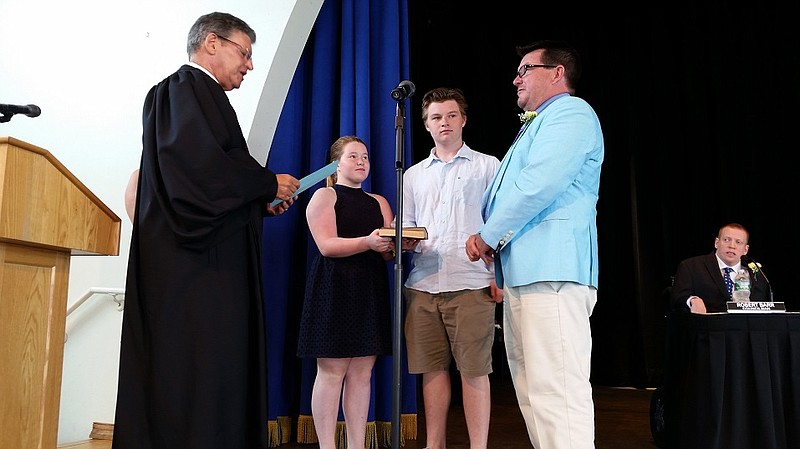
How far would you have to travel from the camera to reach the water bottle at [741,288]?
3809 mm

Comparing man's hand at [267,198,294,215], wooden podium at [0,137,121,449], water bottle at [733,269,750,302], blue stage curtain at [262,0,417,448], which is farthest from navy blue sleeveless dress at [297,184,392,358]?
water bottle at [733,269,750,302]

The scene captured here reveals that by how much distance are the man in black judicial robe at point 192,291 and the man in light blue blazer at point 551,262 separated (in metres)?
0.81

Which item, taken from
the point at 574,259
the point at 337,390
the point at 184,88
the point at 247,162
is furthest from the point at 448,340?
the point at 184,88

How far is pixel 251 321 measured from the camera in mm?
2199

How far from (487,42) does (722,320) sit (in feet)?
14.2

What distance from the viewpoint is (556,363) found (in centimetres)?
211

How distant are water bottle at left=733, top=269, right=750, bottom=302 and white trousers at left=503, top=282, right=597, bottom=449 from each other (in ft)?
6.57

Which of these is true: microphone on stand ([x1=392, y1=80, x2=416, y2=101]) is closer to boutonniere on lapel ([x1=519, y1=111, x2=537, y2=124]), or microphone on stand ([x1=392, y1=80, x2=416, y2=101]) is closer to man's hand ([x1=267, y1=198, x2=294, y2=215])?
boutonniere on lapel ([x1=519, y1=111, x2=537, y2=124])

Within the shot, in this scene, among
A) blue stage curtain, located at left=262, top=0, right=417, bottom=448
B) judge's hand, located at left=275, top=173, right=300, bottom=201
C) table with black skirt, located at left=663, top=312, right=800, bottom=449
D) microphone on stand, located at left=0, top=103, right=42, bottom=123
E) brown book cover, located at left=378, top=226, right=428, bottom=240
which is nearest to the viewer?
microphone on stand, located at left=0, top=103, right=42, bottom=123

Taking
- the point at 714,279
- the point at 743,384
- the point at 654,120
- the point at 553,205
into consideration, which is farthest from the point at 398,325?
the point at 654,120

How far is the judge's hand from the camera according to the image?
2.29 m

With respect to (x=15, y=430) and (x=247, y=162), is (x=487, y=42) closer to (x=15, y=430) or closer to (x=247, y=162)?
(x=247, y=162)

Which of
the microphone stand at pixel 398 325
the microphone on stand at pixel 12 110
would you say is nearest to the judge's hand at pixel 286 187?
the microphone stand at pixel 398 325

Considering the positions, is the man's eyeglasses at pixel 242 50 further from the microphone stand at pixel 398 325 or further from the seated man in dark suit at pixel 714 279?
the seated man in dark suit at pixel 714 279
